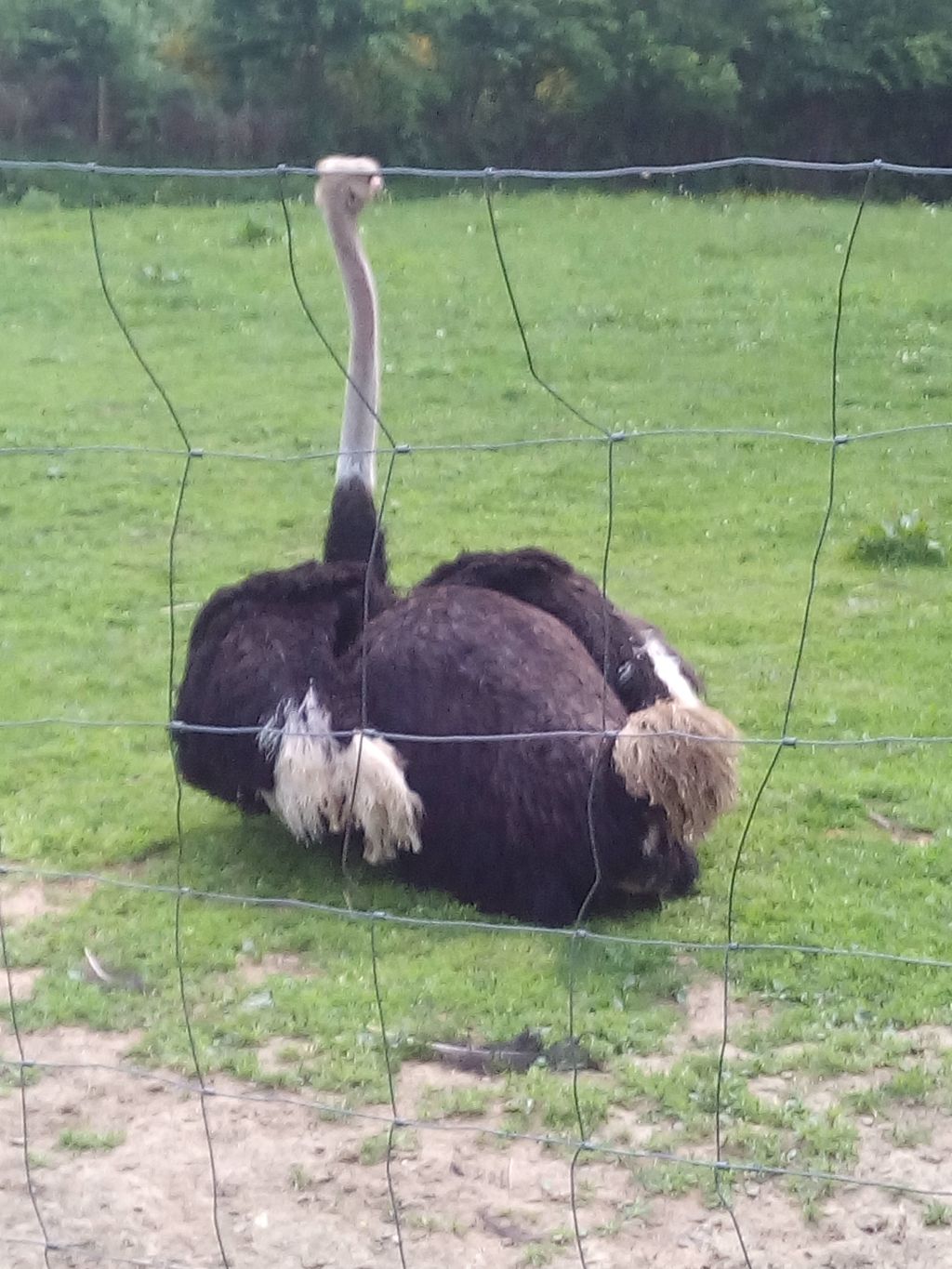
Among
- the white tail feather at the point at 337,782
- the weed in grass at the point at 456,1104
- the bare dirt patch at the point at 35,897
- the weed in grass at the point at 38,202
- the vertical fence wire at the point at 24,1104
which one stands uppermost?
the weed in grass at the point at 38,202

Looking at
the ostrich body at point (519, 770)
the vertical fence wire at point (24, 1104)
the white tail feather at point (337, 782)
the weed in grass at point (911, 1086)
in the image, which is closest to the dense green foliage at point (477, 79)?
the ostrich body at point (519, 770)

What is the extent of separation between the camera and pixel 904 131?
2369 cm

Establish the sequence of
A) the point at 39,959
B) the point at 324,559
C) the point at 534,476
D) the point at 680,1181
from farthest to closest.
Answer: the point at 534,476
the point at 324,559
the point at 39,959
the point at 680,1181

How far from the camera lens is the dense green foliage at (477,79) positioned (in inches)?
864

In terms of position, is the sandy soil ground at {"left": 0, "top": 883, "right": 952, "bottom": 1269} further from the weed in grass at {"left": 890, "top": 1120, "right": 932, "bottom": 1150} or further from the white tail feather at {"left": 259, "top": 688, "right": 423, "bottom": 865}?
the white tail feather at {"left": 259, "top": 688, "right": 423, "bottom": 865}

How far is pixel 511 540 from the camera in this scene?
26.7 feet

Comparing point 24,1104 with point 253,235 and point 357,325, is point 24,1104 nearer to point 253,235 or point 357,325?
point 357,325

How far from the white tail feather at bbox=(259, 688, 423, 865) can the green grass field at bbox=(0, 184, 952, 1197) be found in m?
0.25

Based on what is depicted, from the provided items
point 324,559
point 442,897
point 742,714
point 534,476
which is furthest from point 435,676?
point 534,476

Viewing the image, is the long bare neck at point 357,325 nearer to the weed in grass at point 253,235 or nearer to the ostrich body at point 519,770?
the ostrich body at point 519,770

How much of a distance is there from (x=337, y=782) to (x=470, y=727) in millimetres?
342

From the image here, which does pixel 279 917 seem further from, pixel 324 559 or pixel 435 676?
pixel 324 559

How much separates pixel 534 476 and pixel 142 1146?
5823 mm

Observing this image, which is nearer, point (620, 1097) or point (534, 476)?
point (620, 1097)
